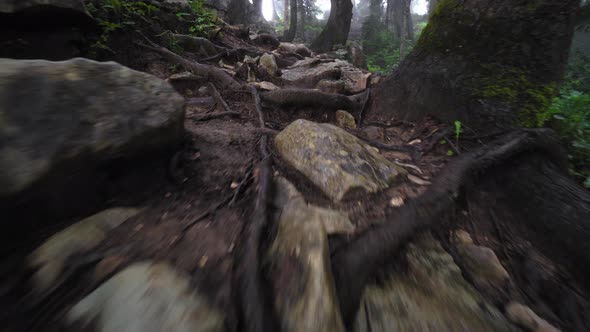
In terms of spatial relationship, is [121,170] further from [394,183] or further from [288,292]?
[394,183]

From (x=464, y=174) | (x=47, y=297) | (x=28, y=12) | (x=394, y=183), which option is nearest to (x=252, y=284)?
(x=47, y=297)

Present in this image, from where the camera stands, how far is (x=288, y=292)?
1.01 meters

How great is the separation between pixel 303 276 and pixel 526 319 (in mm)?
1141

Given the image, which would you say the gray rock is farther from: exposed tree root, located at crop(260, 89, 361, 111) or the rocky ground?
exposed tree root, located at crop(260, 89, 361, 111)

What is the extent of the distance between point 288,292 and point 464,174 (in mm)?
1636

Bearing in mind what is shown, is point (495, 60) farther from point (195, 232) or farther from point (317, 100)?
point (195, 232)

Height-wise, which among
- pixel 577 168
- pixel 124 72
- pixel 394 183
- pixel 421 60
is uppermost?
pixel 421 60

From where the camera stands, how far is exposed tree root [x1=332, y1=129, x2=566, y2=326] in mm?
1161

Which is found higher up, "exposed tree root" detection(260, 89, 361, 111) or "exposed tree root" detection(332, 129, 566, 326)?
"exposed tree root" detection(260, 89, 361, 111)

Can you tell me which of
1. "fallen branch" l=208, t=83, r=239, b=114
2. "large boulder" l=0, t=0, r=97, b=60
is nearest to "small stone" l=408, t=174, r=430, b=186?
"fallen branch" l=208, t=83, r=239, b=114

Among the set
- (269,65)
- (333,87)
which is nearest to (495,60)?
(333,87)

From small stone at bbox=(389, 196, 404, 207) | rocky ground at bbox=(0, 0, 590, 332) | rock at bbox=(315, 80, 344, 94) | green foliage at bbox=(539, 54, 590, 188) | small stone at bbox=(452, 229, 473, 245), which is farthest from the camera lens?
rock at bbox=(315, 80, 344, 94)

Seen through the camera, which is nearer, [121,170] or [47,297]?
[47,297]

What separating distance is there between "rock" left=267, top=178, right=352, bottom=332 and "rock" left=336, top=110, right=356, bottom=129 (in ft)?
6.73
